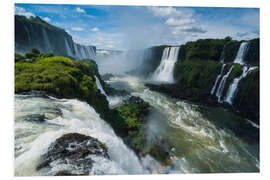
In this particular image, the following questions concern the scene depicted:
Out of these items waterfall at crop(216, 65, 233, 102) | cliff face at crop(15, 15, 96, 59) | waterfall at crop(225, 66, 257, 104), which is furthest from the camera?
cliff face at crop(15, 15, 96, 59)

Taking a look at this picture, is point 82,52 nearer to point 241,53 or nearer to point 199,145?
point 241,53

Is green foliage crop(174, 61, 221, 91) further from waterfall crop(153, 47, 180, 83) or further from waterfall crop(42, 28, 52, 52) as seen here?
waterfall crop(42, 28, 52, 52)

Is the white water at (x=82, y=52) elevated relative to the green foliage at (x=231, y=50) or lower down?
elevated

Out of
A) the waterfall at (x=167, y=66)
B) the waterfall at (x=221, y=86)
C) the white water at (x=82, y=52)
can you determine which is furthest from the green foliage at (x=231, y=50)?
the white water at (x=82, y=52)

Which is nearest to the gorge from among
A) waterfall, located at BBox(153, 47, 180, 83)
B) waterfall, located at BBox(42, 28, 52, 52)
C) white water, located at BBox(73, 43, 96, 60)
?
waterfall, located at BBox(42, 28, 52, 52)

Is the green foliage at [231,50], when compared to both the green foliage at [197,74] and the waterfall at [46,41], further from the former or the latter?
the waterfall at [46,41]
